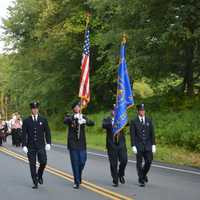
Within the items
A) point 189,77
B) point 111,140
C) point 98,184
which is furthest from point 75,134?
point 189,77

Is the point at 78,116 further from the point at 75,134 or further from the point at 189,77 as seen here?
the point at 189,77

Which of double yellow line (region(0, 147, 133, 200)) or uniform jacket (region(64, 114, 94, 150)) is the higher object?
uniform jacket (region(64, 114, 94, 150))

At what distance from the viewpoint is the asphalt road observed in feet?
37.5

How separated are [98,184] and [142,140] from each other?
141cm

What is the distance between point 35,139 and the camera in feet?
42.9

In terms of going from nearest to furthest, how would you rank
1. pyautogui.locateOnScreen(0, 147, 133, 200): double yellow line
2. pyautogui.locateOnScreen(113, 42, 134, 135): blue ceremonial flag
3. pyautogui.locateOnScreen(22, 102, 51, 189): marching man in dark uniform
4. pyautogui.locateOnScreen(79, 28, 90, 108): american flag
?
pyautogui.locateOnScreen(0, 147, 133, 200): double yellow line → pyautogui.locateOnScreen(22, 102, 51, 189): marching man in dark uniform → pyautogui.locateOnScreen(113, 42, 134, 135): blue ceremonial flag → pyautogui.locateOnScreen(79, 28, 90, 108): american flag

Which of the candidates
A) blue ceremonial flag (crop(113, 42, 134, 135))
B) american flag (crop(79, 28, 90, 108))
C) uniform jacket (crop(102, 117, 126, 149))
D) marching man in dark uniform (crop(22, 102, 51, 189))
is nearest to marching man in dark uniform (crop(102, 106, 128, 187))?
uniform jacket (crop(102, 117, 126, 149))

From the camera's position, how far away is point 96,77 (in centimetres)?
4131

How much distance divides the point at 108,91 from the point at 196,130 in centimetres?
2176

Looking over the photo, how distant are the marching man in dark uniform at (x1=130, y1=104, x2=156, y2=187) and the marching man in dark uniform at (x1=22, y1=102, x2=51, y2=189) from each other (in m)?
1.92

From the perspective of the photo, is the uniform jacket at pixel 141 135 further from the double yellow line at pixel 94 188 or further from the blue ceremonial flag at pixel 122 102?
the double yellow line at pixel 94 188

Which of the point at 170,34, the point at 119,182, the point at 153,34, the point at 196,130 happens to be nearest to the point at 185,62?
the point at 153,34

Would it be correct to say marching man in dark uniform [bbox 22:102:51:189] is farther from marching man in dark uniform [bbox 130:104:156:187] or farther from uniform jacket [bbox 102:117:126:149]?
marching man in dark uniform [bbox 130:104:156:187]

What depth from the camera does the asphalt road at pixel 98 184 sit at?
37.5 ft
